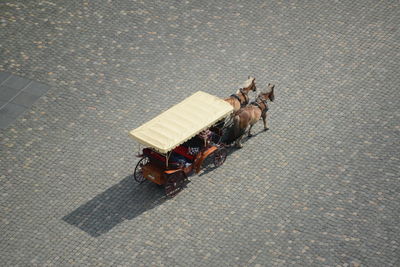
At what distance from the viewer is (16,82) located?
976 inches

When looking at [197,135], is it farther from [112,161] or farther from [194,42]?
[194,42]

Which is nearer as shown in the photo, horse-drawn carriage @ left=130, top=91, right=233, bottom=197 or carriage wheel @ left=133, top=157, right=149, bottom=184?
horse-drawn carriage @ left=130, top=91, right=233, bottom=197

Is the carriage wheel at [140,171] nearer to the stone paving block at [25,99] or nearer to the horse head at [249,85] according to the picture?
the horse head at [249,85]

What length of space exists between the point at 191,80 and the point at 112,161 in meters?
4.72

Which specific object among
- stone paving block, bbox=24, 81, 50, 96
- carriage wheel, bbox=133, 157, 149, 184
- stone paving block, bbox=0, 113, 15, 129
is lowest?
stone paving block, bbox=0, 113, 15, 129

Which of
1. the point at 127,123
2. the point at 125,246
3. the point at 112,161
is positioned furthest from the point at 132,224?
the point at 127,123

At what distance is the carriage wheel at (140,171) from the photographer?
20391mm

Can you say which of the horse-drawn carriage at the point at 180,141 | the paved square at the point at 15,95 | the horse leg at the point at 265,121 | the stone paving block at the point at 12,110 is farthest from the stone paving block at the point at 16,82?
the horse leg at the point at 265,121

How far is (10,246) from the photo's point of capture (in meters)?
18.8

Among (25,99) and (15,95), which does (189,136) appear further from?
(15,95)

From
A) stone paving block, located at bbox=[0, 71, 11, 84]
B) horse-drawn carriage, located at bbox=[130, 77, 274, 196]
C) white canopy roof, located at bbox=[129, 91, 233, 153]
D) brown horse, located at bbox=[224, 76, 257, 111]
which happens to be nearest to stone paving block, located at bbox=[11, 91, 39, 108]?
stone paving block, located at bbox=[0, 71, 11, 84]

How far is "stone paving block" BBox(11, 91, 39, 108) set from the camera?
78.2 ft

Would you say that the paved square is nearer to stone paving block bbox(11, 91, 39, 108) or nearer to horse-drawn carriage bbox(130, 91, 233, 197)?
stone paving block bbox(11, 91, 39, 108)

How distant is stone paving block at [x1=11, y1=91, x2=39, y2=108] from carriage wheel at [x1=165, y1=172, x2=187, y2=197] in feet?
21.3
